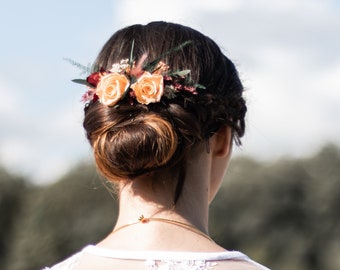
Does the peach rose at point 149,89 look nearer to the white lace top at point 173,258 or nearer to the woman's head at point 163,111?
the woman's head at point 163,111

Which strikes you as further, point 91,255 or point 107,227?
point 107,227

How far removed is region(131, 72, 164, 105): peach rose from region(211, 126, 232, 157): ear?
0.21 metres

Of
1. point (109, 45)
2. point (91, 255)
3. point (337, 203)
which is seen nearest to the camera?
point (91, 255)

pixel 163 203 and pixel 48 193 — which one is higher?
pixel 163 203

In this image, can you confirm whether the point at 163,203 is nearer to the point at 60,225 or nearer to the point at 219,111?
the point at 219,111

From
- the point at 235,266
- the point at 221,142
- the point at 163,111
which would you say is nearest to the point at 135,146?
the point at 163,111

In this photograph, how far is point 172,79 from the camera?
9.75 ft

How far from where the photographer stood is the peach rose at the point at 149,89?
2943 millimetres

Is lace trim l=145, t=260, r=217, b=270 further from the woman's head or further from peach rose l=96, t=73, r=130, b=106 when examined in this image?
peach rose l=96, t=73, r=130, b=106

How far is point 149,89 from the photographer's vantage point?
9.74 feet

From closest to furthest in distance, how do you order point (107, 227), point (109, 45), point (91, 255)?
point (91, 255), point (109, 45), point (107, 227)

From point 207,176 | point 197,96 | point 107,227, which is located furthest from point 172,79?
point 107,227

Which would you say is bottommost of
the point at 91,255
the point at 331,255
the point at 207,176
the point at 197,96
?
the point at 331,255

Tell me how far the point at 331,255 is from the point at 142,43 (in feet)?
56.8
